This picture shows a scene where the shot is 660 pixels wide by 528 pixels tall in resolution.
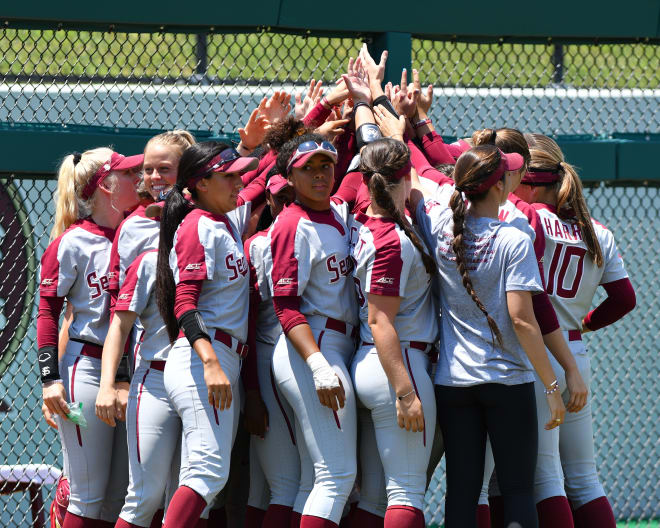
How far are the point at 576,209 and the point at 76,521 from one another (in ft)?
7.26

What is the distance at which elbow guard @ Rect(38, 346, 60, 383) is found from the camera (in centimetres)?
344

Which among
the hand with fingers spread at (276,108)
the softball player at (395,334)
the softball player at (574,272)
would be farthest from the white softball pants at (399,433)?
the hand with fingers spread at (276,108)

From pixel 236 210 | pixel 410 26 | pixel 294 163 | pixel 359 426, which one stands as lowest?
pixel 359 426

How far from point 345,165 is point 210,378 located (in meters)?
1.27

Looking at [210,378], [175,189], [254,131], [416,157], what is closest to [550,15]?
[416,157]

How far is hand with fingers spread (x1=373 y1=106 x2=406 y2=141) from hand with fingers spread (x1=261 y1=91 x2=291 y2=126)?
45 cm

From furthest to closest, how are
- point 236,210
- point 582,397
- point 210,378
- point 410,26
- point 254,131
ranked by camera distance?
1. point 410,26
2. point 254,131
3. point 236,210
4. point 582,397
5. point 210,378

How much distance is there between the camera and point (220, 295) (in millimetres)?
3238

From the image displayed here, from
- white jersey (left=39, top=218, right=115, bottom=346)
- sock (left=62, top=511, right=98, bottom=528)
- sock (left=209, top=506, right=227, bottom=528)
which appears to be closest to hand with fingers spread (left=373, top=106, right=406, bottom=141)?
white jersey (left=39, top=218, right=115, bottom=346)

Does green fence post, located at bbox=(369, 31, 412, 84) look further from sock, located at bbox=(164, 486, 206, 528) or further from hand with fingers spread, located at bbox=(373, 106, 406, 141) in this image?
sock, located at bbox=(164, 486, 206, 528)

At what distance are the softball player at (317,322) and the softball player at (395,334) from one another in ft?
0.27

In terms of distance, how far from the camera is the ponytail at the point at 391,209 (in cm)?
318

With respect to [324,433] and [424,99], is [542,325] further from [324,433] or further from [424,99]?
[424,99]

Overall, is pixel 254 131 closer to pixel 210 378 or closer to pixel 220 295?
pixel 220 295
